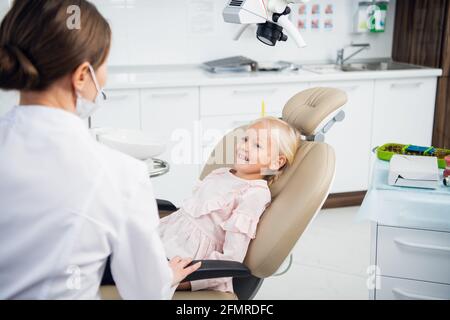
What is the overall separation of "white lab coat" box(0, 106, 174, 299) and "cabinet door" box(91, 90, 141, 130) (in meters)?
1.92

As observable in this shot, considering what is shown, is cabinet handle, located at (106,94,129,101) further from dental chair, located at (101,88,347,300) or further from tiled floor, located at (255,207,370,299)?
dental chair, located at (101,88,347,300)

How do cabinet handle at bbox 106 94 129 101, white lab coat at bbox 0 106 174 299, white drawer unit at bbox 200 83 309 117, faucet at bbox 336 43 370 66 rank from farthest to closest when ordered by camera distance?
faucet at bbox 336 43 370 66
white drawer unit at bbox 200 83 309 117
cabinet handle at bbox 106 94 129 101
white lab coat at bbox 0 106 174 299

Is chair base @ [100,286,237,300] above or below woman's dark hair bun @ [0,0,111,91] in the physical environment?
below

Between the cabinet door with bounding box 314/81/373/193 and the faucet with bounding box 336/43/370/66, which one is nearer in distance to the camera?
the cabinet door with bounding box 314/81/373/193

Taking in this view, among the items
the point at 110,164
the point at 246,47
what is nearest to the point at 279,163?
the point at 110,164

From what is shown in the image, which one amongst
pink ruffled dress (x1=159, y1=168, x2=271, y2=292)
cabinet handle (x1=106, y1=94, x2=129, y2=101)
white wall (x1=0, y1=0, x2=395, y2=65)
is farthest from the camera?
white wall (x1=0, y1=0, x2=395, y2=65)

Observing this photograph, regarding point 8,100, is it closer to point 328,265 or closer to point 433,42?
point 328,265

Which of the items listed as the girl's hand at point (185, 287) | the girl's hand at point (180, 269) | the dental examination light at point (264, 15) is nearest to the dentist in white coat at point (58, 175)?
the girl's hand at point (180, 269)

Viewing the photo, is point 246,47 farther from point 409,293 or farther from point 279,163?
point 409,293

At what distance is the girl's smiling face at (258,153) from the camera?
1804 mm

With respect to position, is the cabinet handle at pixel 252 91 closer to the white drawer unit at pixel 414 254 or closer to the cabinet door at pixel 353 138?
the cabinet door at pixel 353 138

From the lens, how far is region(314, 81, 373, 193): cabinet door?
10.7ft

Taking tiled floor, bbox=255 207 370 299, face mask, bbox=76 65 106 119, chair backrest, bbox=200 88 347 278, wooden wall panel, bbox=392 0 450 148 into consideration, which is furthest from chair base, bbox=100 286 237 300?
wooden wall panel, bbox=392 0 450 148
